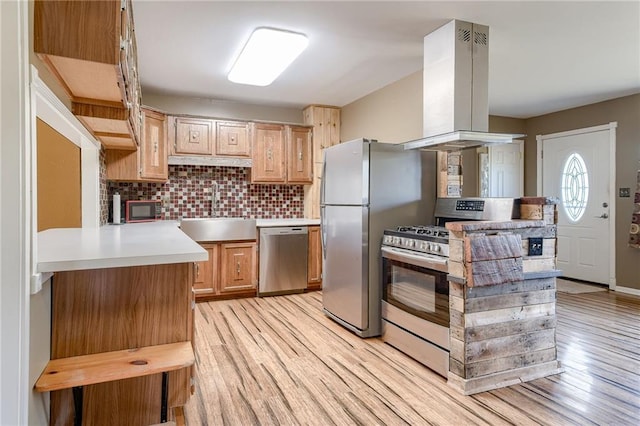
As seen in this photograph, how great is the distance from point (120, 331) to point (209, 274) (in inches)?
110

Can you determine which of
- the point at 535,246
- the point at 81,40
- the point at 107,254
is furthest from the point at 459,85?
the point at 107,254

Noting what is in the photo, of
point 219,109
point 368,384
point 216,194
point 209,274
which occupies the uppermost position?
point 219,109

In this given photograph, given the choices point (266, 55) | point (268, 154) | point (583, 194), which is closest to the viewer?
point (266, 55)

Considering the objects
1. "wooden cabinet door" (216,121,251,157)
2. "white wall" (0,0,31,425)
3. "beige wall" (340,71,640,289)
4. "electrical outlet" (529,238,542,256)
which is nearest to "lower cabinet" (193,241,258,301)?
"wooden cabinet door" (216,121,251,157)

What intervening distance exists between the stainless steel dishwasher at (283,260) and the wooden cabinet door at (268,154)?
84 cm

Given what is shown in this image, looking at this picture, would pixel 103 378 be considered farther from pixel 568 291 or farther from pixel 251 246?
pixel 568 291

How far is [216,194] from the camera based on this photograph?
5.12 m

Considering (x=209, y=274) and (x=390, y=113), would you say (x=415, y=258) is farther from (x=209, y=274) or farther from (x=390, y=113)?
(x=209, y=274)

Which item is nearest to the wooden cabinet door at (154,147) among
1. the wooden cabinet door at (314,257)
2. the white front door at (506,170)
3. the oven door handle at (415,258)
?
the wooden cabinet door at (314,257)

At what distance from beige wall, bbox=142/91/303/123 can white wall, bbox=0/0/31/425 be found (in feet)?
12.3

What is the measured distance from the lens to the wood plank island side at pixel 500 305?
7.47ft

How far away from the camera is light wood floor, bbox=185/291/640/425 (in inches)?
80.4

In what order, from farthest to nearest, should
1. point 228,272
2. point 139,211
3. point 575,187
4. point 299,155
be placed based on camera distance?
point 575,187, point 299,155, point 228,272, point 139,211

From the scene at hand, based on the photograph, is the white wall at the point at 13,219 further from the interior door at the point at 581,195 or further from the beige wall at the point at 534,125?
the interior door at the point at 581,195
